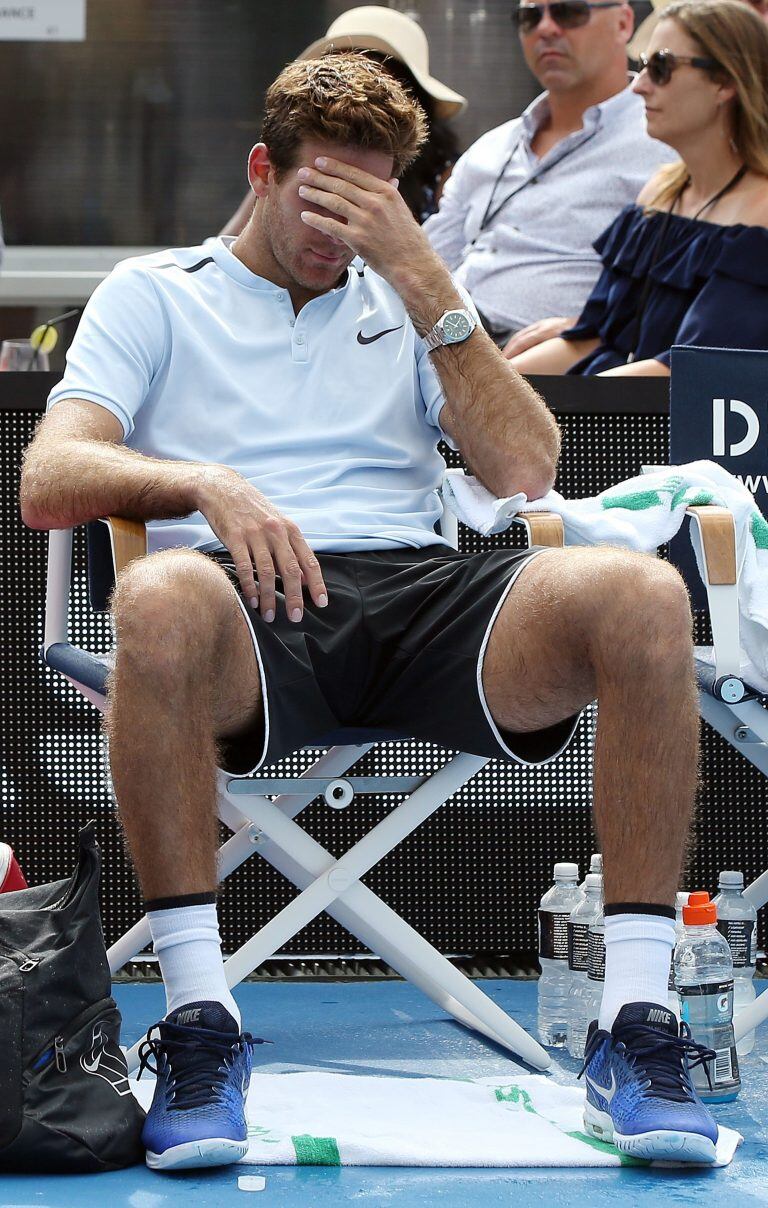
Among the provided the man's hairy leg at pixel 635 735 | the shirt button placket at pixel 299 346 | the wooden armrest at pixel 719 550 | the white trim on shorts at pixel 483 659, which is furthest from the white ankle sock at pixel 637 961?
the shirt button placket at pixel 299 346

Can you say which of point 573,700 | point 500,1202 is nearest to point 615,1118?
point 500,1202

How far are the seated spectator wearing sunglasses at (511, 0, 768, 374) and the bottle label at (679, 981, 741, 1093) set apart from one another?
1409mm

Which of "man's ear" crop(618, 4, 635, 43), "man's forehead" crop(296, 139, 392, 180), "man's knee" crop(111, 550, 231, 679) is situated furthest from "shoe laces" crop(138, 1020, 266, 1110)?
"man's ear" crop(618, 4, 635, 43)

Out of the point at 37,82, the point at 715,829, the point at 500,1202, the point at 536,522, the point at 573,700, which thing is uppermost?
the point at 37,82

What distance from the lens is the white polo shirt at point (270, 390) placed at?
2307 mm

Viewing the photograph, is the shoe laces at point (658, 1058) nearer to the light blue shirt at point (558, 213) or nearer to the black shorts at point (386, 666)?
the black shorts at point (386, 666)

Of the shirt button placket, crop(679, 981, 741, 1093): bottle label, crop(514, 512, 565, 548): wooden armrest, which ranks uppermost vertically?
the shirt button placket

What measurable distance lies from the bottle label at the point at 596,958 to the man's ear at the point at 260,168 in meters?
1.25

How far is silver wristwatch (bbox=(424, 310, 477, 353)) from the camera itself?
2361 millimetres

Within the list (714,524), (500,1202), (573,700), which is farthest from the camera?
(714,524)

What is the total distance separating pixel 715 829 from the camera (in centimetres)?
304

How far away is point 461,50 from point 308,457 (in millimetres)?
4013

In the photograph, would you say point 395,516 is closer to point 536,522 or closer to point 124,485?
point 536,522

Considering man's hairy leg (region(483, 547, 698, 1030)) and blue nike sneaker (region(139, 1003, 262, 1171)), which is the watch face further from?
blue nike sneaker (region(139, 1003, 262, 1171))
